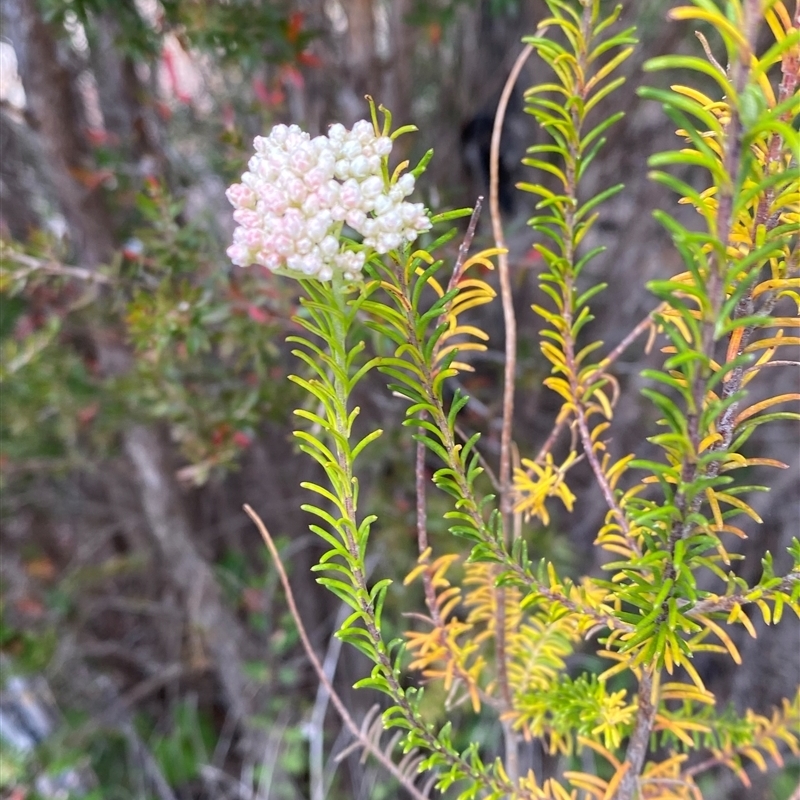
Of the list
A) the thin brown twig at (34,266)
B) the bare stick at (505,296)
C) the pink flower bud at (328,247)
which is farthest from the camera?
the thin brown twig at (34,266)

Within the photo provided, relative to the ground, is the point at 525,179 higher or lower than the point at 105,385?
higher

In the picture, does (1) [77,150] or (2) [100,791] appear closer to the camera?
(1) [77,150]

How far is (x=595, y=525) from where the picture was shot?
3.38ft

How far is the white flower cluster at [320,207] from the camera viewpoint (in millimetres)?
219

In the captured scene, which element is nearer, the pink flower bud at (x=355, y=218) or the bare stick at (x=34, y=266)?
the pink flower bud at (x=355, y=218)

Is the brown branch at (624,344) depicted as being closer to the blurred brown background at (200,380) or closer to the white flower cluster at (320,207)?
the white flower cluster at (320,207)

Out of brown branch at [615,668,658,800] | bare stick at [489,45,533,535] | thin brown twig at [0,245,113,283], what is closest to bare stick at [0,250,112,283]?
thin brown twig at [0,245,113,283]

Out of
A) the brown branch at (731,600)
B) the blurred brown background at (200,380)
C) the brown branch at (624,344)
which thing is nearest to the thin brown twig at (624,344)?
the brown branch at (624,344)

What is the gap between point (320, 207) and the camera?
23 cm

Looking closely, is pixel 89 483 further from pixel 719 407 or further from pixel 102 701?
pixel 719 407

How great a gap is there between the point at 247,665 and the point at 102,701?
37 centimetres

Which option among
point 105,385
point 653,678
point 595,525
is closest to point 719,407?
point 653,678

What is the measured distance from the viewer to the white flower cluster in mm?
219

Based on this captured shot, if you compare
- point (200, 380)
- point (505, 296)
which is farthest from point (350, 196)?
point (200, 380)
